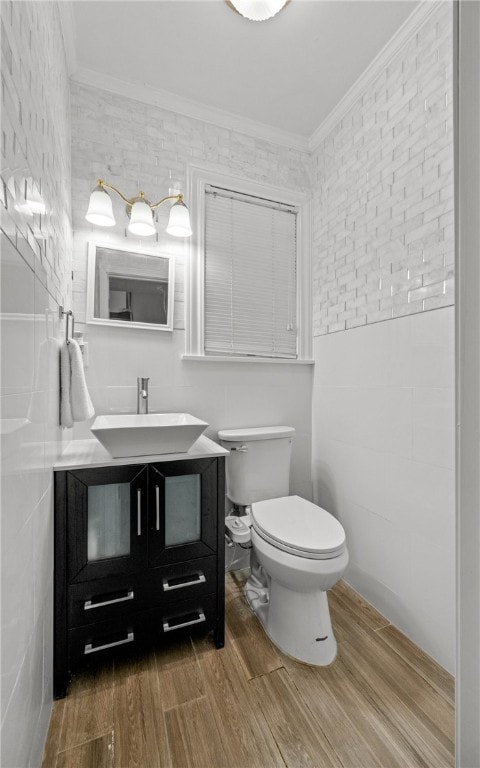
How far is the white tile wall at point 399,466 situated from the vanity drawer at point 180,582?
0.83 m

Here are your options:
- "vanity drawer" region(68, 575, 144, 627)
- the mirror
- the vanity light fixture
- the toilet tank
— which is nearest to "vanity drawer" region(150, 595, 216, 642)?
"vanity drawer" region(68, 575, 144, 627)

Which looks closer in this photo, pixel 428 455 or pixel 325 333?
pixel 428 455

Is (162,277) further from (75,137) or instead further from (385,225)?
(385,225)

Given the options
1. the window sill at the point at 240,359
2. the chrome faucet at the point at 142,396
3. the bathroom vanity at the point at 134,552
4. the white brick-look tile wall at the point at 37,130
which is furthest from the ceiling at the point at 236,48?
the bathroom vanity at the point at 134,552

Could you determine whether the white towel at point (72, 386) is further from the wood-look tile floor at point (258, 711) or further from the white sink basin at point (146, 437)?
the wood-look tile floor at point (258, 711)

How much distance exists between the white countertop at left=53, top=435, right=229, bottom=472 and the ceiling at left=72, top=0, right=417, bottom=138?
1873 mm

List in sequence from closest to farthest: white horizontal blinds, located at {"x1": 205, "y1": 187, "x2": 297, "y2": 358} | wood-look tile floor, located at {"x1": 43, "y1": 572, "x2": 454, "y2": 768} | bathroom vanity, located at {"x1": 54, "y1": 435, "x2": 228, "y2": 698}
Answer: wood-look tile floor, located at {"x1": 43, "y1": 572, "x2": 454, "y2": 768} → bathroom vanity, located at {"x1": 54, "y1": 435, "x2": 228, "y2": 698} → white horizontal blinds, located at {"x1": 205, "y1": 187, "x2": 297, "y2": 358}

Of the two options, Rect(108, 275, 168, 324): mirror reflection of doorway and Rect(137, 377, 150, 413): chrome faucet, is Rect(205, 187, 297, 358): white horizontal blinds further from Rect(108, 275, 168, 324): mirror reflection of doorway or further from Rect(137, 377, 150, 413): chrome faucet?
Rect(137, 377, 150, 413): chrome faucet

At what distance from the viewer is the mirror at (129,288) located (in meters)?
1.74

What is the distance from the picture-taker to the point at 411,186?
1490 millimetres

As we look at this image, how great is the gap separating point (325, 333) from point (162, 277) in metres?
1.02

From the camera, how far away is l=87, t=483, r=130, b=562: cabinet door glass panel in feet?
4.30

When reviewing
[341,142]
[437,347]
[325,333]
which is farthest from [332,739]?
[341,142]

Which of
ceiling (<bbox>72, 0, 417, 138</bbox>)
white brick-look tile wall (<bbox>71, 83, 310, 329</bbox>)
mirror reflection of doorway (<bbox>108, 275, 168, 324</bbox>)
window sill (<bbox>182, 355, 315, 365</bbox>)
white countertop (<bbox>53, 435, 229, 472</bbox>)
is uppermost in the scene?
ceiling (<bbox>72, 0, 417, 138</bbox>)
